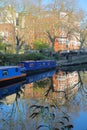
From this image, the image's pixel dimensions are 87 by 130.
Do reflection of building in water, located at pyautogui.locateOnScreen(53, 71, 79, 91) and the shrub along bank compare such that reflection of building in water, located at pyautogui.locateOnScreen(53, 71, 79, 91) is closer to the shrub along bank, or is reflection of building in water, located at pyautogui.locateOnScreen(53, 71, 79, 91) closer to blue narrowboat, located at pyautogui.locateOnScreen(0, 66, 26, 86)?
blue narrowboat, located at pyautogui.locateOnScreen(0, 66, 26, 86)

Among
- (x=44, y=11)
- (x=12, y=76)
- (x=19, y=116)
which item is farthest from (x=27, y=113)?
(x=44, y=11)

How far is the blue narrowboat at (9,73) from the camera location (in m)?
20.9

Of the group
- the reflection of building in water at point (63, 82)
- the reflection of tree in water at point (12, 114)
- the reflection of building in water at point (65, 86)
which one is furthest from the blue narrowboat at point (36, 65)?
the reflection of tree in water at point (12, 114)

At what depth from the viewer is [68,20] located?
50.8 m

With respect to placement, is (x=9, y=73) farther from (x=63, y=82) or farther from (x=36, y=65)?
(x=36, y=65)

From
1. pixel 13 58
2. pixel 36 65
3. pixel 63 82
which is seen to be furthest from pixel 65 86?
pixel 13 58

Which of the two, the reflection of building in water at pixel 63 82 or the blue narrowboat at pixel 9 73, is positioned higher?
the blue narrowboat at pixel 9 73

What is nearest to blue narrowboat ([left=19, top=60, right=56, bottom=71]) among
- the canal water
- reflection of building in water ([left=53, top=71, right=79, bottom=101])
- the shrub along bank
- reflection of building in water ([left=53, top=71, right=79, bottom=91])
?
the shrub along bank

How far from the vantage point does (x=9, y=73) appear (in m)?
22.1

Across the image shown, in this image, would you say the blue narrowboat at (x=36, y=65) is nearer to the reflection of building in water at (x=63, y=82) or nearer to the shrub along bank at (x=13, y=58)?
the shrub along bank at (x=13, y=58)

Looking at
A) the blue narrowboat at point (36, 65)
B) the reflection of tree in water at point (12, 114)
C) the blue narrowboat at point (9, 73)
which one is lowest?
the blue narrowboat at point (36, 65)

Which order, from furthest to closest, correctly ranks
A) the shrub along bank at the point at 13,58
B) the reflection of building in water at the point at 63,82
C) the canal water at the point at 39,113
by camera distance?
the shrub along bank at the point at 13,58
the reflection of building in water at the point at 63,82
the canal water at the point at 39,113

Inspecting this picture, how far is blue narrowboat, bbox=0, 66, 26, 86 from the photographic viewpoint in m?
20.9

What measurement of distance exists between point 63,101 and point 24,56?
22.2 metres
